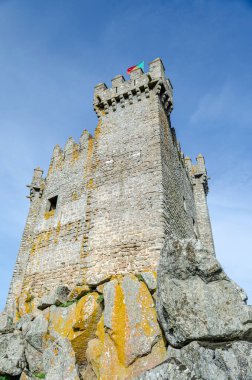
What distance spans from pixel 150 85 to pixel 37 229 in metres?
8.45

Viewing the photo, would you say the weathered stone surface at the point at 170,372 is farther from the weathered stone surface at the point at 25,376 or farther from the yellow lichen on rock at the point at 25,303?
the yellow lichen on rock at the point at 25,303

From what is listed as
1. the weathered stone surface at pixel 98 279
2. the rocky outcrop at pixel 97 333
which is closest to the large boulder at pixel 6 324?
the rocky outcrop at pixel 97 333

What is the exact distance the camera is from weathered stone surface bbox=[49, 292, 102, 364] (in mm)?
8727

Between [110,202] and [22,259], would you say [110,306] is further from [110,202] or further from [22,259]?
[22,259]

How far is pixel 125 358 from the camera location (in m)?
7.64

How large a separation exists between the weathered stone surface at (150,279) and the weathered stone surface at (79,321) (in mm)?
1619

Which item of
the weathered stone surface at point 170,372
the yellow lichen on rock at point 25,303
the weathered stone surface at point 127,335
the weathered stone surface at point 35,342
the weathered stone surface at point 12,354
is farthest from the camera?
the yellow lichen on rock at point 25,303

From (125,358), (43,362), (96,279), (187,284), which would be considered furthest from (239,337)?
(43,362)

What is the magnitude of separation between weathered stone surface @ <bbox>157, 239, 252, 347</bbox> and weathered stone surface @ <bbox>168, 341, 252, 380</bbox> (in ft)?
0.80

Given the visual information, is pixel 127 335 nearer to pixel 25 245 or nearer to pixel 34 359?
pixel 34 359

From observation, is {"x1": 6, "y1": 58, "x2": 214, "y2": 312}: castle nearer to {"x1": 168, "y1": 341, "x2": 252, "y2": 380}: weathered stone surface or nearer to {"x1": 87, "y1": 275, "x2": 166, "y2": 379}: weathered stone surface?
{"x1": 87, "y1": 275, "x2": 166, "y2": 379}: weathered stone surface

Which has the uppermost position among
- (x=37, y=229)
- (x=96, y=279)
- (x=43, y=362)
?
→ (x=37, y=229)

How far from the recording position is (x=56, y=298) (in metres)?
10.3

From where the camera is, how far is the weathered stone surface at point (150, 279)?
8.73m
